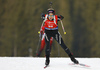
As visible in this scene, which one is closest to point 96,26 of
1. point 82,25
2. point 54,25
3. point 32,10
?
point 82,25

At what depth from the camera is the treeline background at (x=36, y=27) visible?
29936 millimetres

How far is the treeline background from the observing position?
29.9m

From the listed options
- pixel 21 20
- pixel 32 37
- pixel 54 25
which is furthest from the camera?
pixel 21 20

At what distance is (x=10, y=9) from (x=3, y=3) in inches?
80.8

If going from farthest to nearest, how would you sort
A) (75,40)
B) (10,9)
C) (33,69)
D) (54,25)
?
(75,40) < (10,9) < (54,25) < (33,69)

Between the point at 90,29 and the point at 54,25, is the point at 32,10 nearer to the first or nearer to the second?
the point at 90,29

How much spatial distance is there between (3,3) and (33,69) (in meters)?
29.5

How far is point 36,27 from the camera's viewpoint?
2977 centimetres

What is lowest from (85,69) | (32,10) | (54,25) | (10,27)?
(85,69)

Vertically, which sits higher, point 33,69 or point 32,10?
point 32,10

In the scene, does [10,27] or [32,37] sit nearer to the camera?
[32,37]

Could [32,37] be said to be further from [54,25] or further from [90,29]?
[54,25]

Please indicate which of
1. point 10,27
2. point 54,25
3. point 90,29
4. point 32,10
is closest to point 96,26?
point 90,29

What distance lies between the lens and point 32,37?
1166 inches
